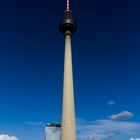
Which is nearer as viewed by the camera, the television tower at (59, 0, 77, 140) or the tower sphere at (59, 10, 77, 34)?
the television tower at (59, 0, 77, 140)

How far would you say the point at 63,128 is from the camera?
81.1m

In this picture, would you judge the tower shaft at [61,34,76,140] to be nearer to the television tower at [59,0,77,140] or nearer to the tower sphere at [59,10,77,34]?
the television tower at [59,0,77,140]

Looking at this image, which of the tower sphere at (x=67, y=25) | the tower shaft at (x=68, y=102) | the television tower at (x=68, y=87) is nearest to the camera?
the tower shaft at (x=68, y=102)

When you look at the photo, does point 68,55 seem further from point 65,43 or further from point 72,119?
point 72,119

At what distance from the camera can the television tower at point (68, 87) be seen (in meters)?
80.8

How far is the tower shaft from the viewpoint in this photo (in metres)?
80.5

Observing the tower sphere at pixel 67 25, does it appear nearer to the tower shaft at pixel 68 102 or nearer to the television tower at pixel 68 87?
the television tower at pixel 68 87

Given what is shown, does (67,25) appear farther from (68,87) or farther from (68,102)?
(68,102)

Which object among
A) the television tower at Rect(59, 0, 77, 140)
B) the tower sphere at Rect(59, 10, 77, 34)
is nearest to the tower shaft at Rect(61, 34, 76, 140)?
the television tower at Rect(59, 0, 77, 140)

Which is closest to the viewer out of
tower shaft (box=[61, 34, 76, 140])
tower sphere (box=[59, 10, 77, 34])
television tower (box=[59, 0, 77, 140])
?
tower shaft (box=[61, 34, 76, 140])

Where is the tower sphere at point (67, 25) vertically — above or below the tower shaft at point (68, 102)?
above

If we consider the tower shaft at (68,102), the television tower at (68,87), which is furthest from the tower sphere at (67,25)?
the tower shaft at (68,102)

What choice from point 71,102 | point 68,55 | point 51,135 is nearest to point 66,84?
point 71,102

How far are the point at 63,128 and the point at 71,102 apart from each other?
405 inches
